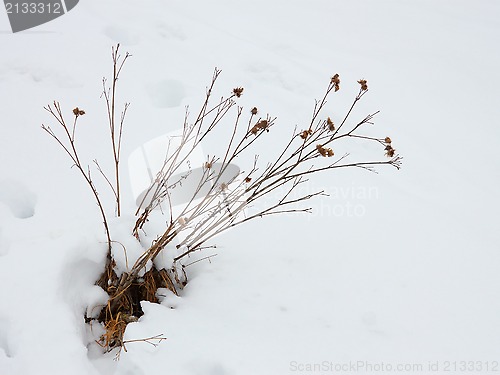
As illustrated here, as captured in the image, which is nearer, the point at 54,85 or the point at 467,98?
the point at 54,85

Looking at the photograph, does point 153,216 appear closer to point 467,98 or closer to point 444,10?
point 467,98

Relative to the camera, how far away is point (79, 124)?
5.88ft

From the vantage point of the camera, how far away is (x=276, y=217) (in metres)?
1.53

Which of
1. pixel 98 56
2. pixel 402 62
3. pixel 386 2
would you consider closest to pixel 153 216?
pixel 98 56

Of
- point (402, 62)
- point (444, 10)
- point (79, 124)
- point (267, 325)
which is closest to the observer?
point (267, 325)

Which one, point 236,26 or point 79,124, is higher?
point 236,26

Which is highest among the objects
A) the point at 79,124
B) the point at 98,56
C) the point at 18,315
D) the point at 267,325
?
the point at 98,56

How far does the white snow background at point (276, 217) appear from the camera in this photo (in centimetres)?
115

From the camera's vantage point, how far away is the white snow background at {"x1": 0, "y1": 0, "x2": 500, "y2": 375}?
115cm

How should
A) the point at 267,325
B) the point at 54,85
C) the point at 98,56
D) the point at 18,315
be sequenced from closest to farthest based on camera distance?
the point at 18,315 → the point at 267,325 → the point at 54,85 → the point at 98,56

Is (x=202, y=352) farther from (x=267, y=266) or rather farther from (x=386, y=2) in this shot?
(x=386, y=2)

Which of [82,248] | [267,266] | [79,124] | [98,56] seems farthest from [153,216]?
[98,56]

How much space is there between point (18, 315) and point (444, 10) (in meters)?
3.08

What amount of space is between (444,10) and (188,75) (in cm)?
195
